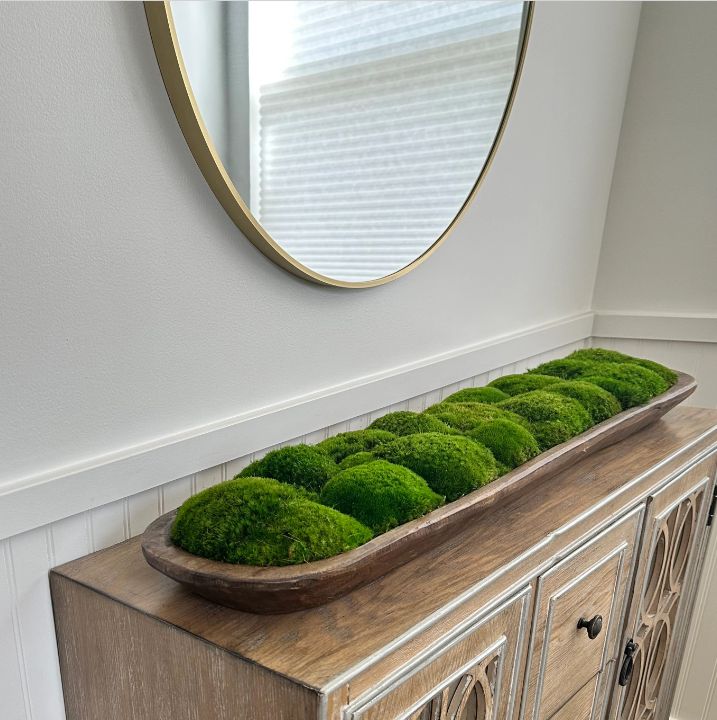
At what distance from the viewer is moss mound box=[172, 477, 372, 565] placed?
511mm

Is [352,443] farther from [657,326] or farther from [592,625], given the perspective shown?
[657,326]

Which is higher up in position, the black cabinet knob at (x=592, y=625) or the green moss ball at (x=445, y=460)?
the green moss ball at (x=445, y=460)

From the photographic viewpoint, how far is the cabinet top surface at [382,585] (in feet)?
1.58

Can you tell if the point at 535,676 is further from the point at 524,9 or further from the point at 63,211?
the point at 524,9

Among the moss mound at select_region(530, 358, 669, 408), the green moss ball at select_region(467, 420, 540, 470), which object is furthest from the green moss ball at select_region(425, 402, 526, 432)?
the moss mound at select_region(530, 358, 669, 408)

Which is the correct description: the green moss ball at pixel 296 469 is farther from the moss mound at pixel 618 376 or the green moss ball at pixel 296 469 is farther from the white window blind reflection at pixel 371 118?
the moss mound at pixel 618 376

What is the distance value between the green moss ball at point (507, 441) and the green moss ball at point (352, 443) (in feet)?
0.35

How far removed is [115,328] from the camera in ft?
2.03

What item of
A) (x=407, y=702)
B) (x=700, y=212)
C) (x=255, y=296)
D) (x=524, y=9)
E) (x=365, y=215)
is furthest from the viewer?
(x=700, y=212)

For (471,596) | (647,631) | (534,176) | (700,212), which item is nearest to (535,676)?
(471,596)

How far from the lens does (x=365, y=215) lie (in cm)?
87

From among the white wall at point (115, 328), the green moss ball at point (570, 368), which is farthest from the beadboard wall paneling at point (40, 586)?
the green moss ball at point (570, 368)

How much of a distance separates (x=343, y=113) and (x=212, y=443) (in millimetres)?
446

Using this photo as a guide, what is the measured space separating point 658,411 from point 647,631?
34cm
